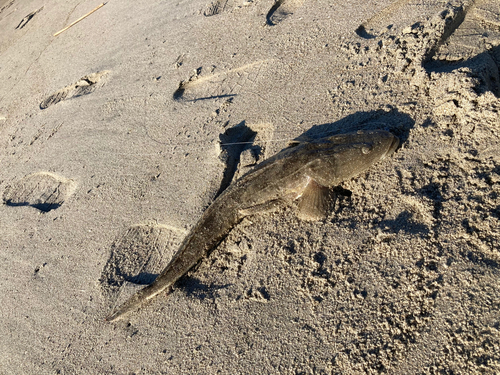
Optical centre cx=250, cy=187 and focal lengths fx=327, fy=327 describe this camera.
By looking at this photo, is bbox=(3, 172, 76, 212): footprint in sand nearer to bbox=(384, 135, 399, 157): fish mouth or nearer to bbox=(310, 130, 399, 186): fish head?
bbox=(310, 130, 399, 186): fish head

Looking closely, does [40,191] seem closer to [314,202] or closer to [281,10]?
[314,202]

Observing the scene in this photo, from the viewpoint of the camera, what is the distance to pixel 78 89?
20.0ft

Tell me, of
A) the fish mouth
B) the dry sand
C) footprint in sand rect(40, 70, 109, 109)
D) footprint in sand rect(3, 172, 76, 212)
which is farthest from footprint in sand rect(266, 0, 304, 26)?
footprint in sand rect(3, 172, 76, 212)

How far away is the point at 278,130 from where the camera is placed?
3979mm

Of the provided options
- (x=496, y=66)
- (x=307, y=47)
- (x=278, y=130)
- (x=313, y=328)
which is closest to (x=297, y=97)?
(x=278, y=130)

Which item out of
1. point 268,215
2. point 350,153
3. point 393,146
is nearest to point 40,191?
point 268,215

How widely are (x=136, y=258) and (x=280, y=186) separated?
1880 millimetres

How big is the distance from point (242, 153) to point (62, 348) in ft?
9.50

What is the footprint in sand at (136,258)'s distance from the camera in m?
3.61

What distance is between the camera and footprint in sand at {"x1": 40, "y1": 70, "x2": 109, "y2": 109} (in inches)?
235

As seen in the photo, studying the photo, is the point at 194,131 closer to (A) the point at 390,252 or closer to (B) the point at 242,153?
(B) the point at 242,153

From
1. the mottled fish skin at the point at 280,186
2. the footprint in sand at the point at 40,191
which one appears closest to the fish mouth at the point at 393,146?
the mottled fish skin at the point at 280,186

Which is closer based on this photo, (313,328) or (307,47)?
(313,328)

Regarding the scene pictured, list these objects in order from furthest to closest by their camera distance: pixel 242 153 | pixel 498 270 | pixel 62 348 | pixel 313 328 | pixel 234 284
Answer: pixel 242 153 < pixel 62 348 < pixel 234 284 < pixel 313 328 < pixel 498 270
